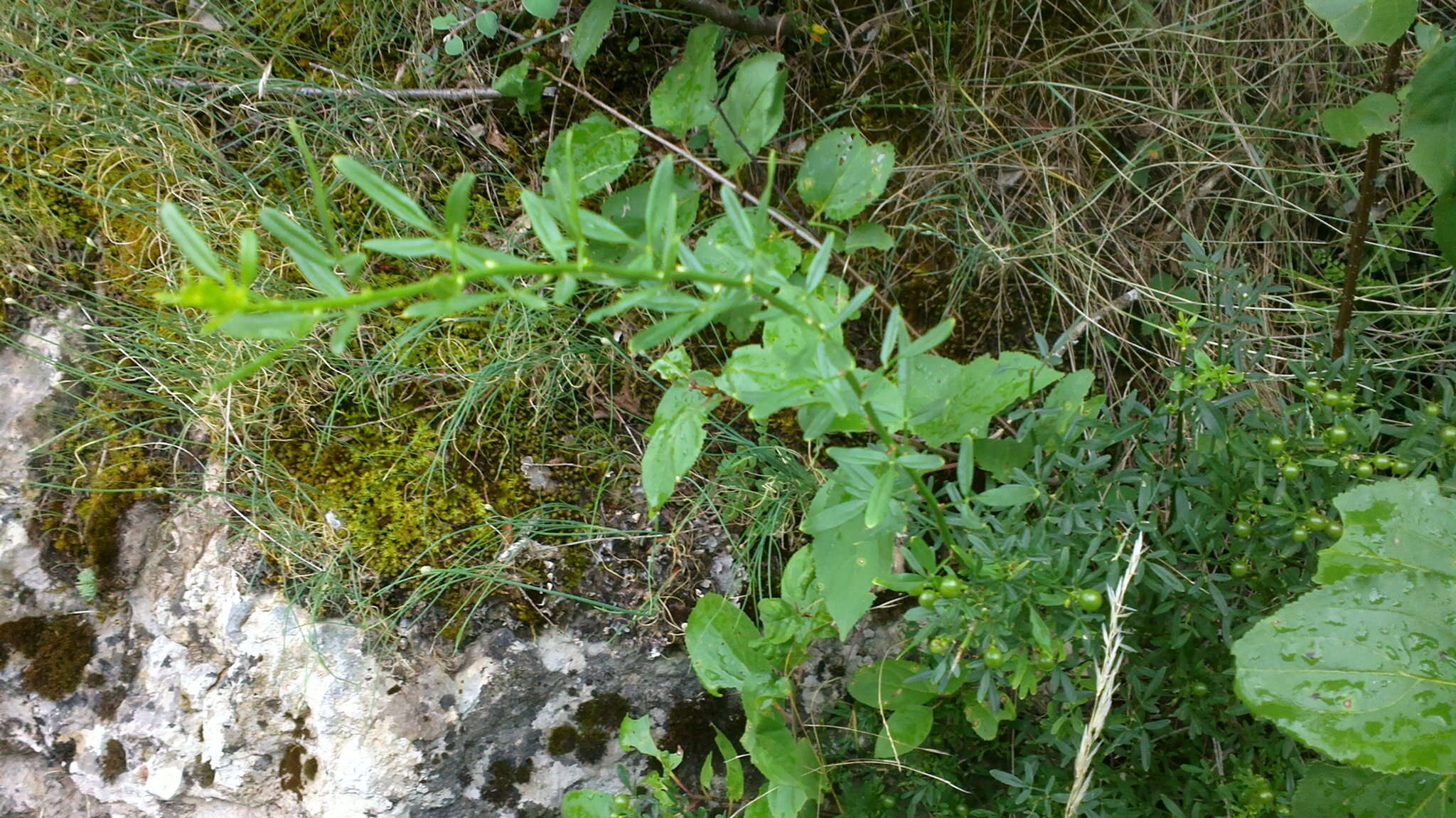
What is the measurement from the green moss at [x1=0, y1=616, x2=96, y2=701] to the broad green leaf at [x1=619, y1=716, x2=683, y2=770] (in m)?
1.46

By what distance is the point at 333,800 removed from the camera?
2389mm

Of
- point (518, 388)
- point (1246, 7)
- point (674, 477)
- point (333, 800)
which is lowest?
point (333, 800)

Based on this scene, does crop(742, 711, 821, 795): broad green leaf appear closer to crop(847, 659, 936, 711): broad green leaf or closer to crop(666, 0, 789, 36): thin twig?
crop(847, 659, 936, 711): broad green leaf

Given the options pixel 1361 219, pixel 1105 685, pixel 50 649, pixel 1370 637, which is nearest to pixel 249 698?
pixel 50 649

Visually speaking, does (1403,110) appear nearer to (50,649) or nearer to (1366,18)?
(1366,18)

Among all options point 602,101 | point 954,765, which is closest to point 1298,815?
point 954,765

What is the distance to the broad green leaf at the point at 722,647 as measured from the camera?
7.62 feet

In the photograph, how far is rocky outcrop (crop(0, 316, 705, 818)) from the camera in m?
2.41

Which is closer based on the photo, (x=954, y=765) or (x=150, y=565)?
(x=954, y=765)

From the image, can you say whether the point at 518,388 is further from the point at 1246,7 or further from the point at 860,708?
the point at 1246,7

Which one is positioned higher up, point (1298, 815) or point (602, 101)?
point (602, 101)

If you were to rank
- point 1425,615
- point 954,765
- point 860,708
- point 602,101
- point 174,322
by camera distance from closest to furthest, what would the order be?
point 1425,615
point 954,765
point 860,708
point 174,322
point 602,101

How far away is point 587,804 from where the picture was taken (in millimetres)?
2348

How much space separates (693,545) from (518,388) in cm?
66
